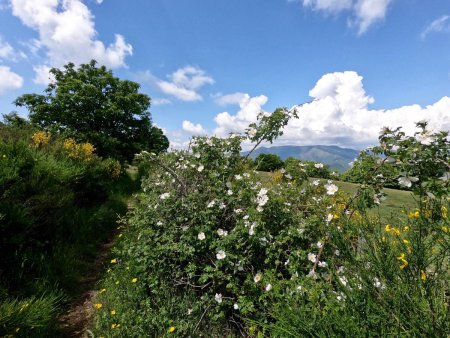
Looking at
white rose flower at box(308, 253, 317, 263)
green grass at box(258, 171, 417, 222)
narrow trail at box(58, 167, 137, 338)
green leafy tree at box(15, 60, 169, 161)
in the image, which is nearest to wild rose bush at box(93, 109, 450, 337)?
white rose flower at box(308, 253, 317, 263)

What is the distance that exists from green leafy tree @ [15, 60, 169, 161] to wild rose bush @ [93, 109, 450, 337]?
16.4 meters

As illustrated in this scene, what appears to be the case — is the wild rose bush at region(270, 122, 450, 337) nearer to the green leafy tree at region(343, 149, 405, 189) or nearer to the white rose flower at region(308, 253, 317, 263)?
the green leafy tree at region(343, 149, 405, 189)

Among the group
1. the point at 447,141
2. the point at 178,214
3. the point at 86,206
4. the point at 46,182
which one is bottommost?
the point at 86,206

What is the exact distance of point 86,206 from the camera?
6.88m

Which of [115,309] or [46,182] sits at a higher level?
[46,182]

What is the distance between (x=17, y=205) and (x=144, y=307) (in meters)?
2.14

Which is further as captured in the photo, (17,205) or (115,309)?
(17,205)

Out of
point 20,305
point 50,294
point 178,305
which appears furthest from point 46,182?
point 178,305

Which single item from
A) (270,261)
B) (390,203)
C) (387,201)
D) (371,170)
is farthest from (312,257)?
(390,203)

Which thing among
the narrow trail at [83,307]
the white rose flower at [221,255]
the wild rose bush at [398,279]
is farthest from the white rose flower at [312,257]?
the narrow trail at [83,307]

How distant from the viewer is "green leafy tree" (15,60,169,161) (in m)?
19.3

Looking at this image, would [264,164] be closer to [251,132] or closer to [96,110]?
[251,132]

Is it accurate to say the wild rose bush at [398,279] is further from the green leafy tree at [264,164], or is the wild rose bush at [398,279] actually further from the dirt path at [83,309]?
the dirt path at [83,309]

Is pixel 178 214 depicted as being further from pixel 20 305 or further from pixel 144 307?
pixel 20 305
